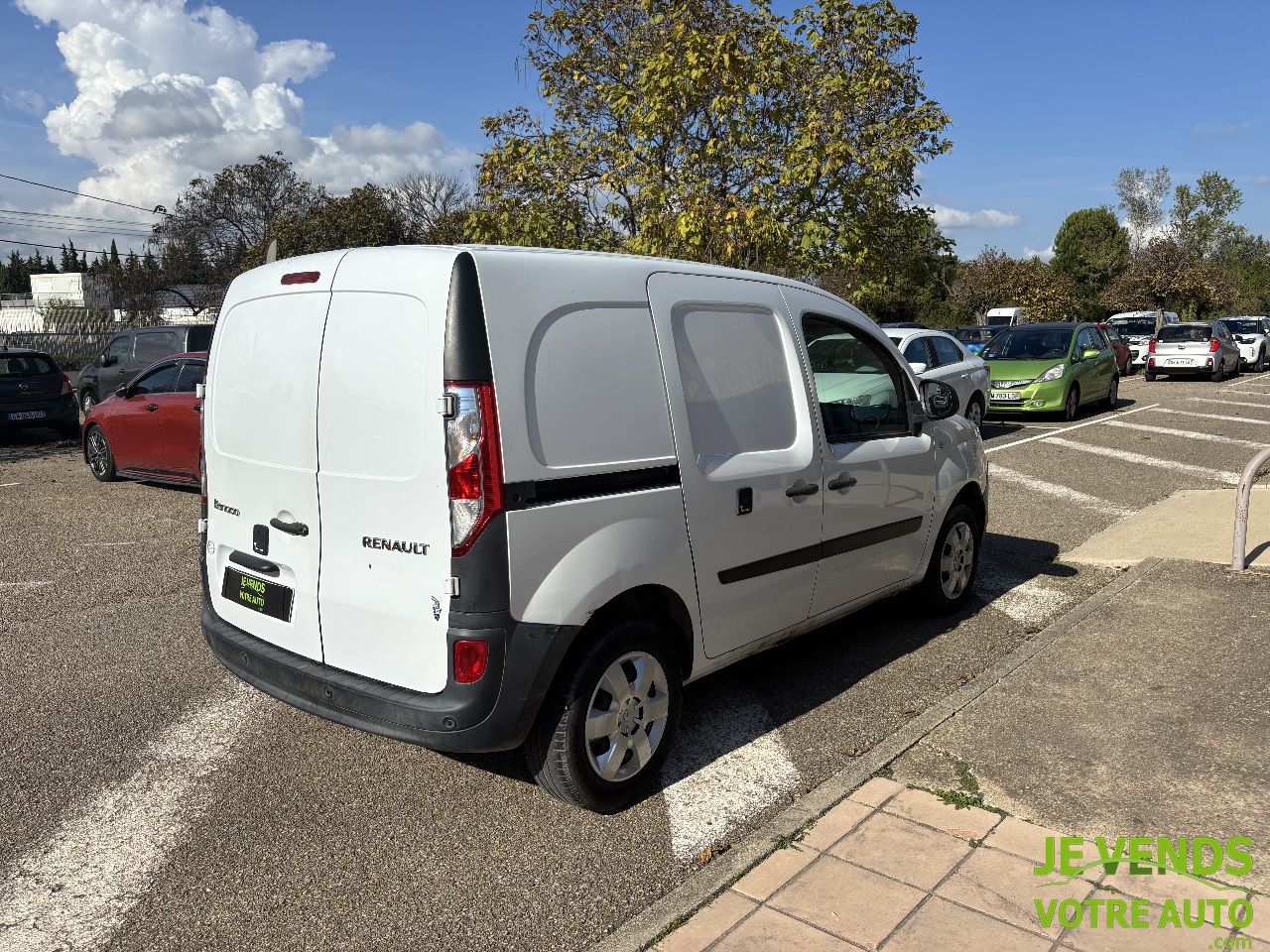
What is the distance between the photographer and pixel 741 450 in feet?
13.3

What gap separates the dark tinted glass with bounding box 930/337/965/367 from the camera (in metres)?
14.1

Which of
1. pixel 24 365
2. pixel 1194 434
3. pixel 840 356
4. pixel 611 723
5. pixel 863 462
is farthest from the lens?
pixel 1194 434

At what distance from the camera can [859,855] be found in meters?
3.22

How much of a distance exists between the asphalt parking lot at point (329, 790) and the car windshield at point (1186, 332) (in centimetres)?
2278

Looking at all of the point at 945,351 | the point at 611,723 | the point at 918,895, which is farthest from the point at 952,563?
the point at 945,351

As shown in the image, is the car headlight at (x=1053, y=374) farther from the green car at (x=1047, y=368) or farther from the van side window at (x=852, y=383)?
the van side window at (x=852, y=383)

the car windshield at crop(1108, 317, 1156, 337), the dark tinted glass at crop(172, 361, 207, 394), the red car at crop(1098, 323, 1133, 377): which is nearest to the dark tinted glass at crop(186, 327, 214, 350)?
the dark tinted glass at crop(172, 361, 207, 394)

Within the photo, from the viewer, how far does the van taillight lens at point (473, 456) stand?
10.2 feet

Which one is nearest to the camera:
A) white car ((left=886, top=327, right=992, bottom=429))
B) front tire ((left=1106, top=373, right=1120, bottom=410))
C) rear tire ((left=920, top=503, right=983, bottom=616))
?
rear tire ((left=920, top=503, right=983, bottom=616))

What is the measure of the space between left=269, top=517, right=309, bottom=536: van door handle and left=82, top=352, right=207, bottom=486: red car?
21.1 ft

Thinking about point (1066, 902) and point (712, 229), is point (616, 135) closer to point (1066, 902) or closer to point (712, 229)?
point (712, 229)

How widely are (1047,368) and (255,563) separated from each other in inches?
599

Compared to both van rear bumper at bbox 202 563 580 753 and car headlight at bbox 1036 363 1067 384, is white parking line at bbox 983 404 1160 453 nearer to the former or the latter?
car headlight at bbox 1036 363 1067 384

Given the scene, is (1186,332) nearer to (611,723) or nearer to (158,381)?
(158,381)
